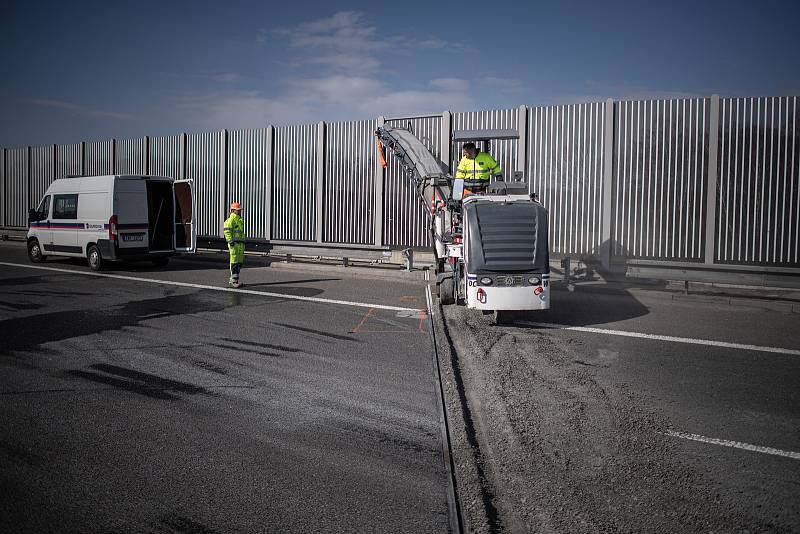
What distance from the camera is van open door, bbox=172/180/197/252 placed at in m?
16.5

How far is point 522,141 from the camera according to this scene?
589 inches

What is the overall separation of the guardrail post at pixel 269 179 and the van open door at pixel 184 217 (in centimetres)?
286

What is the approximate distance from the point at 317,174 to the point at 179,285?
6.38 meters

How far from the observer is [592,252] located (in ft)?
46.7

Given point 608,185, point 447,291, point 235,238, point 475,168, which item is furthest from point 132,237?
point 608,185

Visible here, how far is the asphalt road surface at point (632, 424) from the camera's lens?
354 cm

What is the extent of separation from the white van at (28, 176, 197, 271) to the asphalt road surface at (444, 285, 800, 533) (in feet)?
33.8

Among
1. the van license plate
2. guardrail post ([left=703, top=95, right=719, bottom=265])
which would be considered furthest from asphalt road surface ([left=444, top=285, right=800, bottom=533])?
the van license plate

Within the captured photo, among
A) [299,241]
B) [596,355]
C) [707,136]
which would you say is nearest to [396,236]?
[299,241]

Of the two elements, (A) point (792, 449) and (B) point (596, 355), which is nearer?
(A) point (792, 449)

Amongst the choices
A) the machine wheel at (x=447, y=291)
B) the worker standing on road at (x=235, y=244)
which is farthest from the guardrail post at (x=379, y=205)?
the machine wheel at (x=447, y=291)

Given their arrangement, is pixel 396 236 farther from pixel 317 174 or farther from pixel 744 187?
pixel 744 187

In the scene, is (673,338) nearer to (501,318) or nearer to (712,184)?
(501,318)

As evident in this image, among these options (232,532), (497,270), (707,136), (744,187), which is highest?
(707,136)
